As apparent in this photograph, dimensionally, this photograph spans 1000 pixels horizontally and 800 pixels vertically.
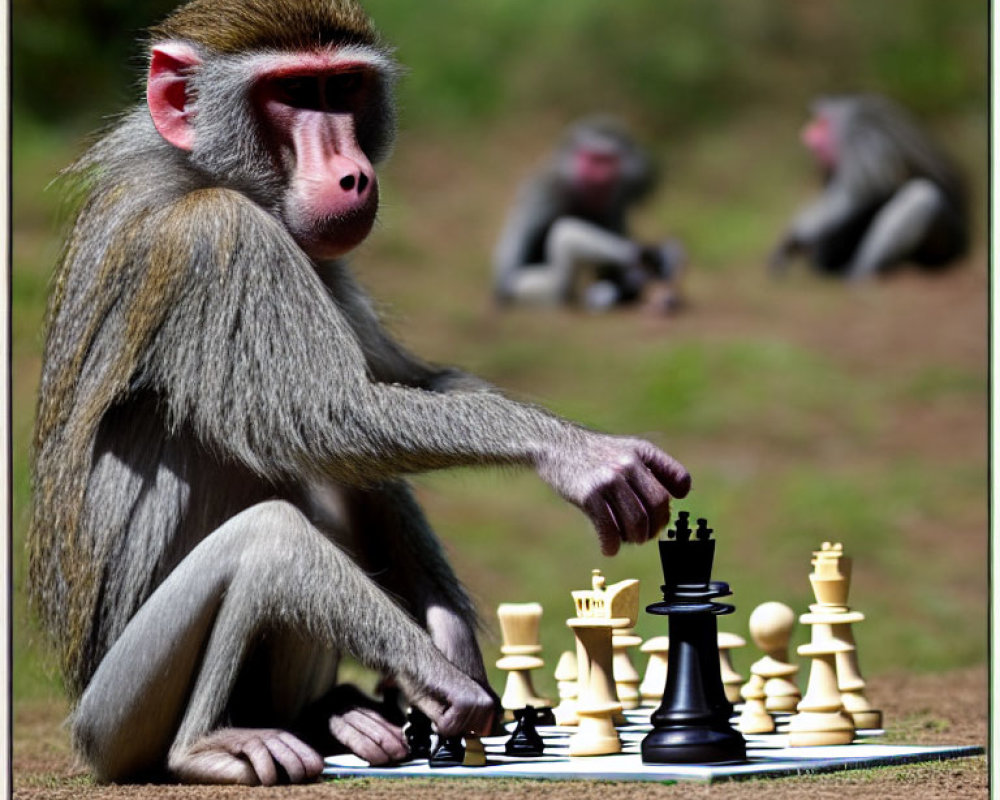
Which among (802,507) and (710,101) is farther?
(710,101)

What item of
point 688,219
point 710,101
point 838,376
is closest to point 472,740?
point 838,376

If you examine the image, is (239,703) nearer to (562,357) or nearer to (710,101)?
(562,357)

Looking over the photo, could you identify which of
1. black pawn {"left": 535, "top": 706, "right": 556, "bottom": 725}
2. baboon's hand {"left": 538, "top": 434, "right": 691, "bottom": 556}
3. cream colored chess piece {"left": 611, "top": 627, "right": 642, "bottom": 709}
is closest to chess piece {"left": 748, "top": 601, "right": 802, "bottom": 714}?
cream colored chess piece {"left": 611, "top": 627, "right": 642, "bottom": 709}

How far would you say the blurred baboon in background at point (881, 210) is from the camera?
18.2m

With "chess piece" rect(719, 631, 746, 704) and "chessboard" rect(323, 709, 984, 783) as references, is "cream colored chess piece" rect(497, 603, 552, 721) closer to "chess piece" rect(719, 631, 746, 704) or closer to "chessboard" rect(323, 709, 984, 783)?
"chessboard" rect(323, 709, 984, 783)

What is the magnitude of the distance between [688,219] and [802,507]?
33.0 feet

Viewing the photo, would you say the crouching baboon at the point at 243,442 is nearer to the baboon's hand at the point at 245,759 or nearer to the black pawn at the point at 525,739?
the baboon's hand at the point at 245,759

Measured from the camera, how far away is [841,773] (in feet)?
15.1

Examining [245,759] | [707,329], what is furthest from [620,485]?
[707,329]

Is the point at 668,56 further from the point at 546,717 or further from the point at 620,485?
the point at 620,485

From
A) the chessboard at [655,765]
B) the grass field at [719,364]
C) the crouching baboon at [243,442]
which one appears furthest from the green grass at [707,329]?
the chessboard at [655,765]

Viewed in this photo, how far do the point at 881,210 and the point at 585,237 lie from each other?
327 cm

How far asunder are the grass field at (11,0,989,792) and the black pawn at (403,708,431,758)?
731mm

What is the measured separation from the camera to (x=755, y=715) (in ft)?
17.6
